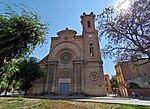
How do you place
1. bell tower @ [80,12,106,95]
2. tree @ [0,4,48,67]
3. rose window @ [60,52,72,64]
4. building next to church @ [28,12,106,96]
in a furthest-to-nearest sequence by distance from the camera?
1. rose window @ [60,52,72,64]
2. building next to church @ [28,12,106,96]
3. bell tower @ [80,12,106,95]
4. tree @ [0,4,48,67]

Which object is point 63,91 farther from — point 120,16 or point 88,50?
point 120,16

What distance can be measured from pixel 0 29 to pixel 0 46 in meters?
0.80

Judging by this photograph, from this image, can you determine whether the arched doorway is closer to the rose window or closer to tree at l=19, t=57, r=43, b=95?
the rose window

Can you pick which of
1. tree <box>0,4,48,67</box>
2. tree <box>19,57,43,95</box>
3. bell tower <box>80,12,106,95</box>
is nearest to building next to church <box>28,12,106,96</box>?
bell tower <box>80,12,106,95</box>

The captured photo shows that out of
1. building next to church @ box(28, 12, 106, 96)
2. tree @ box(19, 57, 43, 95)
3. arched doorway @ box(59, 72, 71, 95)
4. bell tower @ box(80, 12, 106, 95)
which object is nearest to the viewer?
tree @ box(19, 57, 43, 95)

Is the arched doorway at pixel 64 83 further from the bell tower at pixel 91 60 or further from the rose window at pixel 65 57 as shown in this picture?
the bell tower at pixel 91 60

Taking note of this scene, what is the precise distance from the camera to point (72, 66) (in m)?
29.1

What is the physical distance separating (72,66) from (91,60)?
4.74 m

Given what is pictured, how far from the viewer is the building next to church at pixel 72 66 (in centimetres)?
2691

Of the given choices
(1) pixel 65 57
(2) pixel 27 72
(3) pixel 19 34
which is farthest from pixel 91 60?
(3) pixel 19 34

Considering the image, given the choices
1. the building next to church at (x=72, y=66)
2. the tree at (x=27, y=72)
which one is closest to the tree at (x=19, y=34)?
the tree at (x=27, y=72)

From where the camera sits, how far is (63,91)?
2767 cm

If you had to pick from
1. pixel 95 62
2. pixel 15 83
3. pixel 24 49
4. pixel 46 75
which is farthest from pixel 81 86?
pixel 24 49

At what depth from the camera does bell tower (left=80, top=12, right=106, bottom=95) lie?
26.5m
